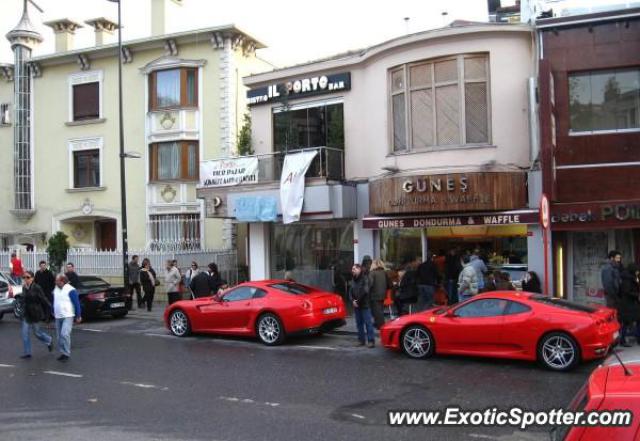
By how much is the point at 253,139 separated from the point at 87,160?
997 cm

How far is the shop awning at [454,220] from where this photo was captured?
14.8 m

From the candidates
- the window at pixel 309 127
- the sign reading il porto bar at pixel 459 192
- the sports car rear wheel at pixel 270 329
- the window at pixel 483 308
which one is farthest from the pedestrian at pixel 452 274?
the window at pixel 483 308

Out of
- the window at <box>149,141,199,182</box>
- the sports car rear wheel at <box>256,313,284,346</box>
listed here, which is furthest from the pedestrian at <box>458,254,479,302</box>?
the window at <box>149,141,199,182</box>

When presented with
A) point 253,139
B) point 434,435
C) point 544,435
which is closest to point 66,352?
point 434,435

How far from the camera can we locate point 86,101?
2622 centimetres

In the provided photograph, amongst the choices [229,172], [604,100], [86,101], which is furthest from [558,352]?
[86,101]

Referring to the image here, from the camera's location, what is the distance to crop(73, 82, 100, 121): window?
26.0 meters

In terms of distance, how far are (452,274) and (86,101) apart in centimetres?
1755

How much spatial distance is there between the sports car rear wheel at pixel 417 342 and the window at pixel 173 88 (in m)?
16.1

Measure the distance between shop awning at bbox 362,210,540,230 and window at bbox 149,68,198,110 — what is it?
35.9ft

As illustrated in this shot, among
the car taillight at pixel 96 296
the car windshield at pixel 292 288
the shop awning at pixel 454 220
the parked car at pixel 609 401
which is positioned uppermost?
the shop awning at pixel 454 220

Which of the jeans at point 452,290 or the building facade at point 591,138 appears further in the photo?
the jeans at point 452,290

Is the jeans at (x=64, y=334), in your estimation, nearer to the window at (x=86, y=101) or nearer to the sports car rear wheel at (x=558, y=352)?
the sports car rear wheel at (x=558, y=352)

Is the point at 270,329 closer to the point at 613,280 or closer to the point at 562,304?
the point at 562,304
